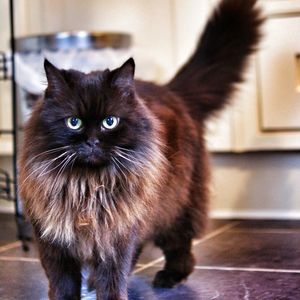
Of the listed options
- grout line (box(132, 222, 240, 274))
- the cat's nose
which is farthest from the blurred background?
the cat's nose

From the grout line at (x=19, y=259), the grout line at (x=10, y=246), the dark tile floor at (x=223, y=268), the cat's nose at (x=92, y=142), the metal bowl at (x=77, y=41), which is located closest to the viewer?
the cat's nose at (x=92, y=142)

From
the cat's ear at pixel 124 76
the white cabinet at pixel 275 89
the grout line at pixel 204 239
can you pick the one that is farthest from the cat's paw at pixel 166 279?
the white cabinet at pixel 275 89

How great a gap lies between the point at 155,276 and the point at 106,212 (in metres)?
0.39

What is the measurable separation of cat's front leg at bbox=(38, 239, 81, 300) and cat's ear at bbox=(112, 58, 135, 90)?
0.33 metres

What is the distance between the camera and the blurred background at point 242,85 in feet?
6.22

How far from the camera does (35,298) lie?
125 cm

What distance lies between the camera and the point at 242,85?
5.94 feet

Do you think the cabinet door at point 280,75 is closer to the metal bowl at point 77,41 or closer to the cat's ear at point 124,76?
the metal bowl at point 77,41

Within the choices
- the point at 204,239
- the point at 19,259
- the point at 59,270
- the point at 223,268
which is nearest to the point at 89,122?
the point at 59,270

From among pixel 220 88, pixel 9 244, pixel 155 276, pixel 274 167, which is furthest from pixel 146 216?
pixel 274 167

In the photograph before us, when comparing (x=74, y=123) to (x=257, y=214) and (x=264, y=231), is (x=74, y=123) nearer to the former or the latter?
(x=264, y=231)

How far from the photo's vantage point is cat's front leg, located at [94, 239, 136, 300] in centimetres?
106

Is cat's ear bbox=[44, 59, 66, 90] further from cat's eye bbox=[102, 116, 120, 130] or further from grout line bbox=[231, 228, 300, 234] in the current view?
grout line bbox=[231, 228, 300, 234]

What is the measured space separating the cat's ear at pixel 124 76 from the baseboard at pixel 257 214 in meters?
1.07
